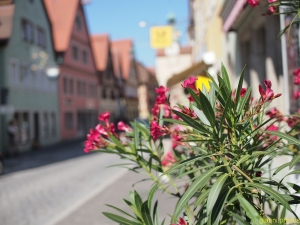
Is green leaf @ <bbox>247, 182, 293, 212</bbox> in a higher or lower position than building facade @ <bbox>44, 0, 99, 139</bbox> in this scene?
lower

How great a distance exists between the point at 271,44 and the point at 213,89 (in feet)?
18.1

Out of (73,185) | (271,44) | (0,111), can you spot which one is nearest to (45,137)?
(0,111)

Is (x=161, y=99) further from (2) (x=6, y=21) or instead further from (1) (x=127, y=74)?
(1) (x=127, y=74)

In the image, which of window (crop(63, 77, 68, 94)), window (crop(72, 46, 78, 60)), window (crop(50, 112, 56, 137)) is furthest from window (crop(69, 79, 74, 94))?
window (crop(50, 112, 56, 137))

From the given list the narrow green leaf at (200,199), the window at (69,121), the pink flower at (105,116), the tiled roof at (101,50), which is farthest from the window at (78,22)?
the narrow green leaf at (200,199)

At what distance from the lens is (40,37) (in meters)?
29.4

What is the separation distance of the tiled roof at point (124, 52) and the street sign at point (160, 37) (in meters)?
37.6

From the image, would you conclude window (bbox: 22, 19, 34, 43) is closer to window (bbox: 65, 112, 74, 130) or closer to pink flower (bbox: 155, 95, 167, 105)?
window (bbox: 65, 112, 74, 130)

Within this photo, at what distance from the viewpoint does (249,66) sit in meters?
10.7

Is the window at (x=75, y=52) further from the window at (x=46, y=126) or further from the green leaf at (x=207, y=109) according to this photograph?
the green leaf at (x=207, y=109)

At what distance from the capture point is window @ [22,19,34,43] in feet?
86.9

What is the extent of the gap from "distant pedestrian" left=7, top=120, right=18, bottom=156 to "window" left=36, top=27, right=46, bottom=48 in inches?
289

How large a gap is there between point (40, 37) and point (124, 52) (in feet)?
105

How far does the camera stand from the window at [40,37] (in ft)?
94.6
